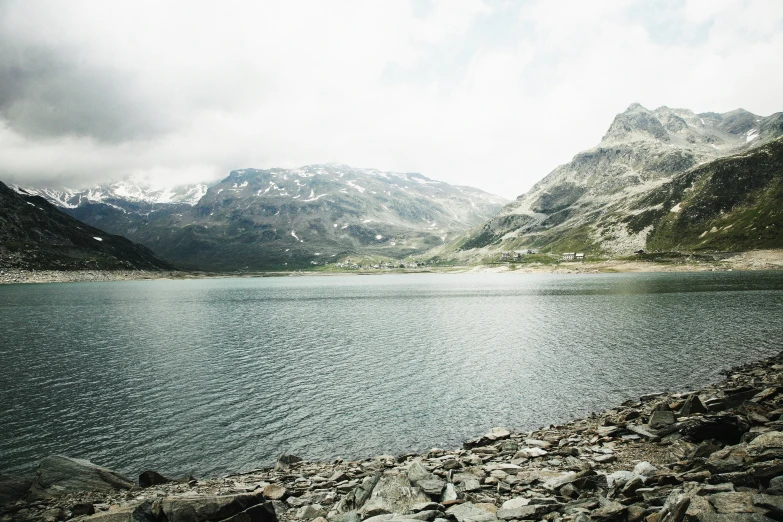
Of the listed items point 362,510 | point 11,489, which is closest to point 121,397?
point 11,489

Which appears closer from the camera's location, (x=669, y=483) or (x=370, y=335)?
(x=669, y=483)

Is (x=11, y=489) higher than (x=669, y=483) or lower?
lower

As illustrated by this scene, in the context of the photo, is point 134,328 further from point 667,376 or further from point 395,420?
point 667,376

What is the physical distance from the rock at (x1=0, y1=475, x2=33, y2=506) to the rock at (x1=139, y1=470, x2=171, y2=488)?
5317mm

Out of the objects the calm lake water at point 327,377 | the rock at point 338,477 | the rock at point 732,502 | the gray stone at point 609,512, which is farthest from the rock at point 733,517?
the calm lake water at point 327,377

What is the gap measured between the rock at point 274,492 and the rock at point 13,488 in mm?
12979

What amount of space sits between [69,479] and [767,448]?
3430 cm

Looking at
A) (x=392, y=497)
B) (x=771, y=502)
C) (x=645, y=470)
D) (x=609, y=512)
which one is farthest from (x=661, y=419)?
(x=392, y=497)

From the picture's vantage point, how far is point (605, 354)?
54.5 meters

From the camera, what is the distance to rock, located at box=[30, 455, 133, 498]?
21.7m

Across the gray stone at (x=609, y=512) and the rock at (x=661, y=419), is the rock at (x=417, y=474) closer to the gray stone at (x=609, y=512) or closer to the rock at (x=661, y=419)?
the gray stone at (x=609, y=512)

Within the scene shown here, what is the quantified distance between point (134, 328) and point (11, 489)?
74.4m

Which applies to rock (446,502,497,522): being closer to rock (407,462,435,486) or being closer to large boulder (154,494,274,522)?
rock (407,462,435,486)

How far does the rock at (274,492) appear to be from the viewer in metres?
20.1
